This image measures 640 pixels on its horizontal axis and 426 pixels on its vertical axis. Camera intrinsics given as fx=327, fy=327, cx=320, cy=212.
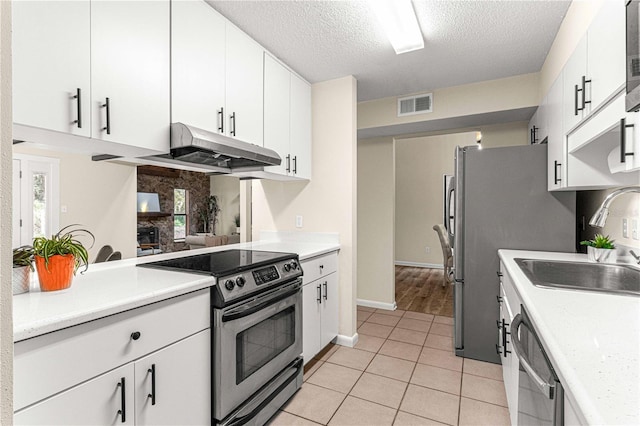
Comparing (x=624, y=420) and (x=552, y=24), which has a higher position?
(x=552, y=24)

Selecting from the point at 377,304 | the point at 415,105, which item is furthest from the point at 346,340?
the point at 415,105

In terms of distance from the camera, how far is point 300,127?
301cm

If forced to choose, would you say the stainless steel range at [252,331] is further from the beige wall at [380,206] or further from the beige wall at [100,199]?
the beige wall at [100,199]

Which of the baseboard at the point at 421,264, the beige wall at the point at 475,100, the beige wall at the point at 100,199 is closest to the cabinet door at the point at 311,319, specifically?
the beige wall at the point at 475,100

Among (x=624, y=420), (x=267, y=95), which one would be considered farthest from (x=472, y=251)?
(x=624, y=420)

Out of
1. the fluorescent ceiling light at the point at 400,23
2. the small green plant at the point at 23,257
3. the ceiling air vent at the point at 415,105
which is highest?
the fluorescent ceiling light at the point at 400,23

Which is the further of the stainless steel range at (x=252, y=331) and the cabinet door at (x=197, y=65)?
the cabinet door at (x=197, y=65)

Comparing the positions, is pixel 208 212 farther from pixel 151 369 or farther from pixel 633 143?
pixel 633 143

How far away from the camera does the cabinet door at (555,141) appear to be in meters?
2.06

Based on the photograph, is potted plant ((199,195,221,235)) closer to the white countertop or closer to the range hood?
the range hood

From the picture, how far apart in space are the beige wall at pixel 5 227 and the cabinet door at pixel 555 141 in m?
2.48

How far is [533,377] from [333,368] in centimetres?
181

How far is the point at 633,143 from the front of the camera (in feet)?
3.76

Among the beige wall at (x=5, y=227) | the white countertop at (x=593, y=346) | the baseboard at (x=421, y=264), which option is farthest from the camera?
the baseboard at (x=421, y=264)
